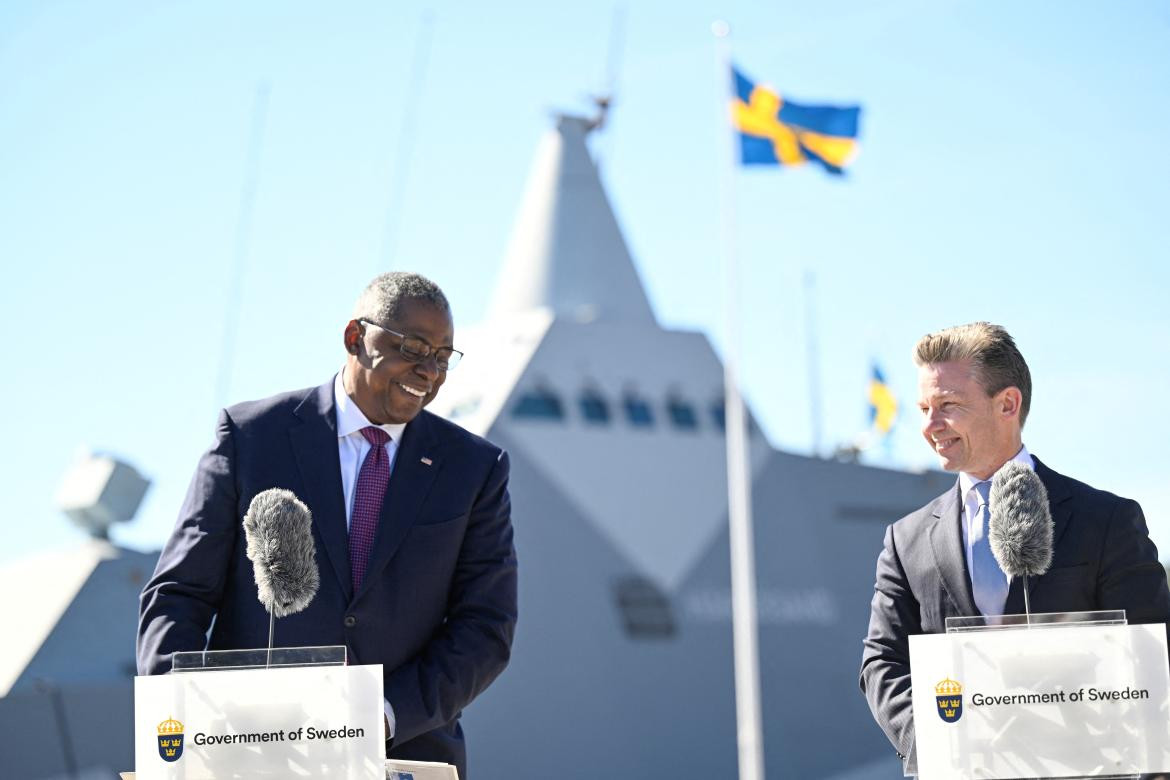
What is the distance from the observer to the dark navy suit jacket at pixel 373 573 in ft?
9.96

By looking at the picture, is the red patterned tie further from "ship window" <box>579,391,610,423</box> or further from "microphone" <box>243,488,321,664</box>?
"ship window" <box>579,391,610,423</box>

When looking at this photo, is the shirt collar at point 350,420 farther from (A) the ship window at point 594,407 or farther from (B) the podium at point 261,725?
(A) the ship window at point 594,407

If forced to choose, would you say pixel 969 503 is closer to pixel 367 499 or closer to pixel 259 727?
pixel 367 499

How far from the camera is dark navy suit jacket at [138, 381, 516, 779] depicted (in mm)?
3037

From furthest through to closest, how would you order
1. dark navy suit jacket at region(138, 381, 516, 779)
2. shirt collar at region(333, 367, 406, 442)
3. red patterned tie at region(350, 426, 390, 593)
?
shirt collar at region(333, 367, 406, 442) → red patterned tie at region(350, 426, 390, 593) → dark navy suit jacket at region(138, 381, 516, 779)

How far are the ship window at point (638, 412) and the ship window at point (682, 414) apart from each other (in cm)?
27

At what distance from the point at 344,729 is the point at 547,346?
11.3 metres

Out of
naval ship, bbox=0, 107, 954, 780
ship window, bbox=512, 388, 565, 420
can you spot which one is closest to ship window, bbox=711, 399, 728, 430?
naval ship, bbox=0, 107, 954, 780

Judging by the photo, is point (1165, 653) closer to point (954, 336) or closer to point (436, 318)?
point (954, 336)

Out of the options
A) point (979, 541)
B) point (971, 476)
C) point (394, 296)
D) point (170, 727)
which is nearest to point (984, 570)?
point (979, 541)

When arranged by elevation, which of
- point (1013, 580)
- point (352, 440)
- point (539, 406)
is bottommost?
point (1013, 580)

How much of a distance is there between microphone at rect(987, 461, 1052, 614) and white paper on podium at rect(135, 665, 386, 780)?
1.24m

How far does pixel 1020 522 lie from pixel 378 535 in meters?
1.46

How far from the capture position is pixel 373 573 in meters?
3.08
